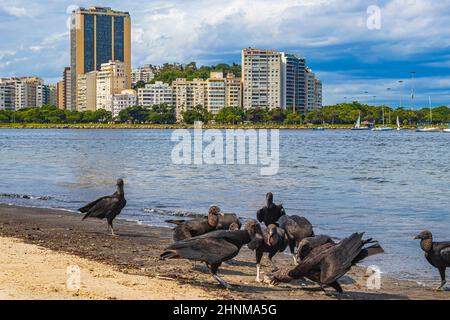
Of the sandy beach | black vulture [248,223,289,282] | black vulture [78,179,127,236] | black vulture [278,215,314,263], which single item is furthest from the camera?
black vulture [78,179,127,236]

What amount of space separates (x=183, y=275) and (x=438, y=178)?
1115 inches

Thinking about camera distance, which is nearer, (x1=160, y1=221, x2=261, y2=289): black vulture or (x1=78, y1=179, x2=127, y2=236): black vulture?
(x1=160, y1=221, x2=261, y2=289): black vulture

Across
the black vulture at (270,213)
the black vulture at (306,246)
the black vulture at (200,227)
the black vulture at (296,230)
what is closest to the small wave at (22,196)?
the black vulture at (270,213)

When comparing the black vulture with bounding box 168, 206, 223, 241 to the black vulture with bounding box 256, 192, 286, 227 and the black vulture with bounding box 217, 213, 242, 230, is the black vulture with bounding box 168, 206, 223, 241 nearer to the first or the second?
the black vulture with bounding box 217, 213, 242, 230

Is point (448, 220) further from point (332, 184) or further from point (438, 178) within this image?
point (438, 178)

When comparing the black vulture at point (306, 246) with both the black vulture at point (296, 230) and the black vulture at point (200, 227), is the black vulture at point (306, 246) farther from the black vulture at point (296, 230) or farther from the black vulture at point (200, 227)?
the black vulture at point (200, 227)

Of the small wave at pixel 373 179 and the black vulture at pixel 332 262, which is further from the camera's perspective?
the small wave at pixel 373 179

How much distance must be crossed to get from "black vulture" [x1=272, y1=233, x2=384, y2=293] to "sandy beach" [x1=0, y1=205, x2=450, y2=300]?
0.40m

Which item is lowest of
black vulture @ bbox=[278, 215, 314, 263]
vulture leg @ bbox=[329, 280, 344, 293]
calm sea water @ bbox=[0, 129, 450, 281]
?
calm sea water @ bbox=[0, 129, 450, 281]

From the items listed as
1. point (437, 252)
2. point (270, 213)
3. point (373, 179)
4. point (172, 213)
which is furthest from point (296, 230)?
point (373, 179)

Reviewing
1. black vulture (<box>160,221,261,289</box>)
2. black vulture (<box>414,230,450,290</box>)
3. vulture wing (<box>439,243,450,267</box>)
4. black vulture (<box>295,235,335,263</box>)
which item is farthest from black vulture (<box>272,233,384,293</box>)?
vulture wing (<box>439,243,450,267</box>)

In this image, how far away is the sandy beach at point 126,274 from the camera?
923 centimetres

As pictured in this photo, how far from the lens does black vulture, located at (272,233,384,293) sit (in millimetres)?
9367

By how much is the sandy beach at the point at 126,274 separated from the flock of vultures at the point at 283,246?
33 cm
